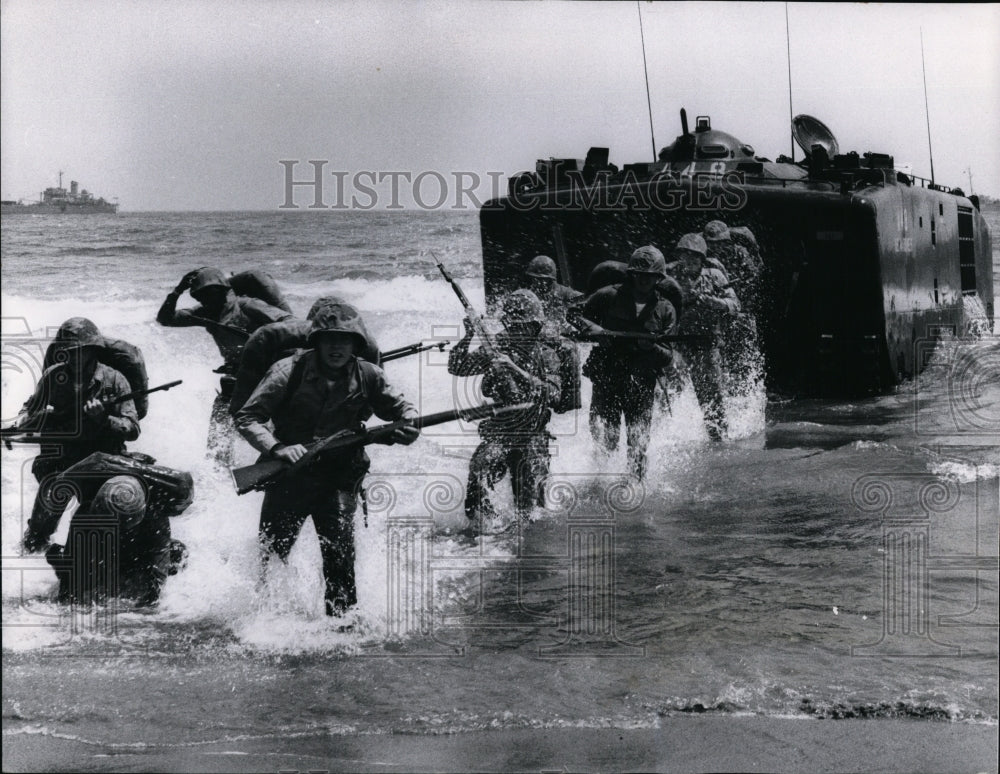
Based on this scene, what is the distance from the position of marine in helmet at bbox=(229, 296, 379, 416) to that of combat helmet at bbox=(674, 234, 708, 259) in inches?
69.0

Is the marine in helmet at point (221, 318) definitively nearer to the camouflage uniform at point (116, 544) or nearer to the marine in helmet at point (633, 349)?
the camouflage uniform at point (116, 544)

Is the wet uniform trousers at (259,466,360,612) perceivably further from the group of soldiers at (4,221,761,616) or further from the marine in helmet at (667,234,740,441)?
the marine in helmet at (667,234,740,441)

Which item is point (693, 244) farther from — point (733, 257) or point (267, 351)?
point (267, 351)

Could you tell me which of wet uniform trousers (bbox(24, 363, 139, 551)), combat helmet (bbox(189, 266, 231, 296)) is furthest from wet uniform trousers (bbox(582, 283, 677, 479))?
wet uniform trousers (bbox(24, 363, 139, 551))

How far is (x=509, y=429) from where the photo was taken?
582 cm

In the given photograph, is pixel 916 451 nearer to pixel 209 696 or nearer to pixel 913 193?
pixel 913 193

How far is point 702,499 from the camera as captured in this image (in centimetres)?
605

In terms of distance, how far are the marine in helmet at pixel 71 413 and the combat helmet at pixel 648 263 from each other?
263 cm

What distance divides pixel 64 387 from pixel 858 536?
13.1 feet

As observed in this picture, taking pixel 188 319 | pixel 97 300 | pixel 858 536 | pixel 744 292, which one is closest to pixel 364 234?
pixel 188 319

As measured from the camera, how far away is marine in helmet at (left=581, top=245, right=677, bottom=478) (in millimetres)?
6059

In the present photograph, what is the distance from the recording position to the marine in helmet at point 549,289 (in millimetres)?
6109

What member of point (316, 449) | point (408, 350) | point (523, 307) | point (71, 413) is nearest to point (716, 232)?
point (523, 307)

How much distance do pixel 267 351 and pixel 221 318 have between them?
17.1 inches
